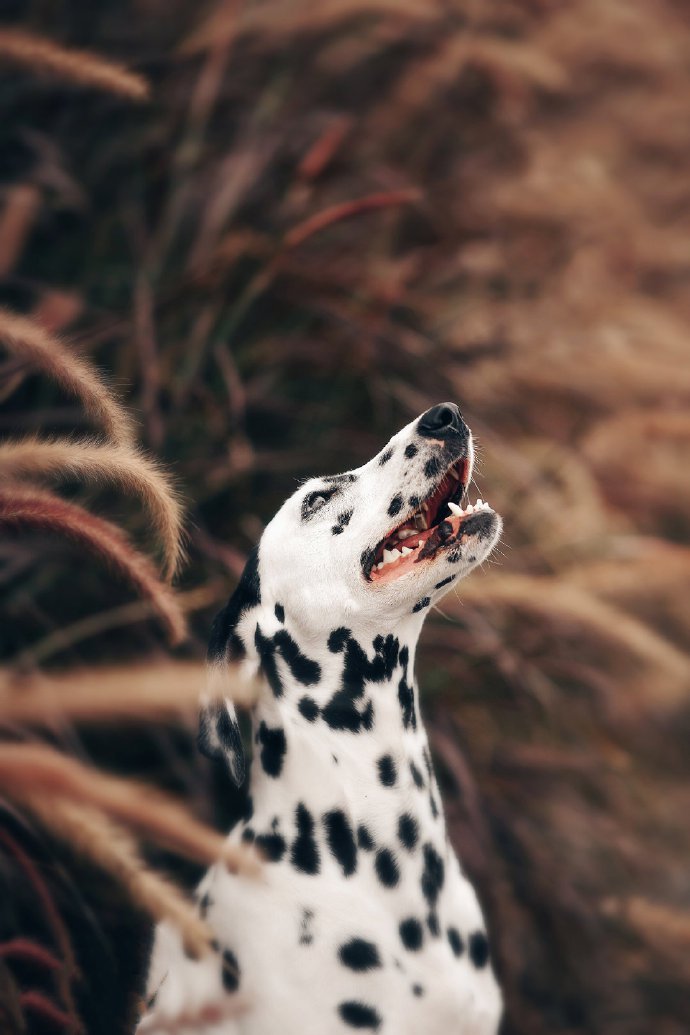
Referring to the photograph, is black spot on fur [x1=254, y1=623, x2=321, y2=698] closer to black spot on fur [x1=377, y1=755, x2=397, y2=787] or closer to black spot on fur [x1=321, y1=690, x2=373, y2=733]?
black spot on fur [x1=321, y1=690, x2=373, y2=733]

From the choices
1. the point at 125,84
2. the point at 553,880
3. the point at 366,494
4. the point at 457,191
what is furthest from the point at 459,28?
the point at 553,880

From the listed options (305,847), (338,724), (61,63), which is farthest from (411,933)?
(61,63)

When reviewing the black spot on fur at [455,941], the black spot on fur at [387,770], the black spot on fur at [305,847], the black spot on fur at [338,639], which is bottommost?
the black spot on fur at [455,941]

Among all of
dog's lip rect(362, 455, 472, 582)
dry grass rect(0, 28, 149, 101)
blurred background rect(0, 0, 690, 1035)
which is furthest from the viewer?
blurred background rect(0, 0, 690, 1035)

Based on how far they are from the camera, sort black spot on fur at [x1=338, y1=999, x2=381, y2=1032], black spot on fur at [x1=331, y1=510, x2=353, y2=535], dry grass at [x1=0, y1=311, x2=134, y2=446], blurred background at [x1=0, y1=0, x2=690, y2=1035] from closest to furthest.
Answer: dry grass at [x1=0, y1=311, x2=134, y2=446] < black spot on fur at [x1=338, y1=999, x2=381, y2=1032] < black spot on fur at [x1=331, y1=510, x2=353, y2=535] < blurred background at [x1=0, y1=0, x2=690, y2=1035]

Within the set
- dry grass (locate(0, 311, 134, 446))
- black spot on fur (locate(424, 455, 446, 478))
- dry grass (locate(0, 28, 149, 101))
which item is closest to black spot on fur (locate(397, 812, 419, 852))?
black spot on fur (locate(424, 455, 446, 478))

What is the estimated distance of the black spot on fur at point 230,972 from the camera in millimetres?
1781

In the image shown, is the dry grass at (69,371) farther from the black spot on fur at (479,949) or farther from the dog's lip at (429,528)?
the black spot on fur at (479,949)

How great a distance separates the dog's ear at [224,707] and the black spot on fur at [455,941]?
506 millimetres

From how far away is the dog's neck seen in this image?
6.28 feet

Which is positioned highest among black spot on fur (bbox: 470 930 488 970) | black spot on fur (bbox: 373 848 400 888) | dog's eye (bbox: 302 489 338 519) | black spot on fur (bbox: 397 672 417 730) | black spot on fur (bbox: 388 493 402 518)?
black spot on fur (bbox: 388 493 402 518)

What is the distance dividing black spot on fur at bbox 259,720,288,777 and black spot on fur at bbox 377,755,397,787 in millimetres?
193

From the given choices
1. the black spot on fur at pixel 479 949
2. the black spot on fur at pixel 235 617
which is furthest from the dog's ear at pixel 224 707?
the black spot on fur at pixel 479 949

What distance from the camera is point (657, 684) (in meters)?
3.50
